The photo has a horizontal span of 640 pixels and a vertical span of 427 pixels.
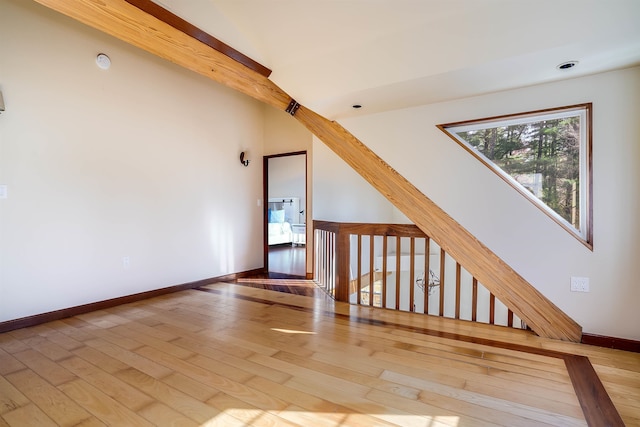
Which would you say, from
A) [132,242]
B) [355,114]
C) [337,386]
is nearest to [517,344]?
[337,386]

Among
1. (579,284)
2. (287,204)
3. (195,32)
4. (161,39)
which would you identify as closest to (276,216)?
(287,204)

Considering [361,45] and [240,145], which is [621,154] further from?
[240,145]

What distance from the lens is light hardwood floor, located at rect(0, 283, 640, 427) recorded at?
5.17 ft

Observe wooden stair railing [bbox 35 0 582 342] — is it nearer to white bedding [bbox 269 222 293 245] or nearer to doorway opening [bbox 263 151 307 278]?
doorway opening [bbox 263 151 307 278]

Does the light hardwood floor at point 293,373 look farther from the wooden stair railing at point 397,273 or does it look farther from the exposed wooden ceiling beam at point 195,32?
the exposed wooden ceiling beam at point 195,32

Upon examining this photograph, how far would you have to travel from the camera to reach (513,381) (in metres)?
1.88

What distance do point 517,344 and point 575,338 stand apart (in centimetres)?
50

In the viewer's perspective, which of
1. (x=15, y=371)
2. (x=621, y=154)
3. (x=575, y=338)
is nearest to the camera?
(x=15, y=371)

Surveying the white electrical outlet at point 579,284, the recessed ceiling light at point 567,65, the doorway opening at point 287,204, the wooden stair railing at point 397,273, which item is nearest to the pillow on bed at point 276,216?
the doorway opening at point 287,204

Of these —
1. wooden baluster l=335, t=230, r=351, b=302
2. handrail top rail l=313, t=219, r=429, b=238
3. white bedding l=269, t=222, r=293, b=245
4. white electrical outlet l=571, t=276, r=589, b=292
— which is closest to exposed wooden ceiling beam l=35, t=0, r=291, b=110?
handrail top rail l=313, t=219, r=429, b=238

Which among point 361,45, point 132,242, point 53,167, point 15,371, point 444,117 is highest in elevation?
point 361,45

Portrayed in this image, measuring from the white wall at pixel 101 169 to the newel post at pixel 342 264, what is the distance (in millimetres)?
1976

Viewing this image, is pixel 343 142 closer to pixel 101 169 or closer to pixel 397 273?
pixel 397 273

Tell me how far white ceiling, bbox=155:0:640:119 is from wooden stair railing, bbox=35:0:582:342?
0.16 meters
